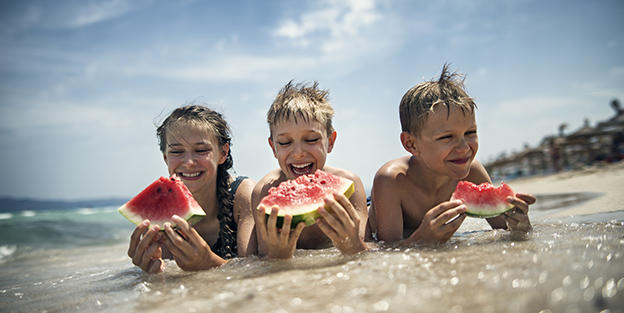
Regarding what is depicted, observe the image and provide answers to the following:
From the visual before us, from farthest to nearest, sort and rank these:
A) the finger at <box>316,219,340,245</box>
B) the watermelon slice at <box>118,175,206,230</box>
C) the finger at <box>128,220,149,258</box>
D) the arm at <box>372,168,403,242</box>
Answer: the arm at <box>372,168,403,242</box> → the watermelon slice at <box>118,175,206,230</box> → the finger at <box>128,220,149,258</box> → the finger at <box>316,219,340,245</box>

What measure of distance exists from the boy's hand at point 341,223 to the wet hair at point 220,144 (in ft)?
5.25

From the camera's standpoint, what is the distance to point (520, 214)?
298 centimetres

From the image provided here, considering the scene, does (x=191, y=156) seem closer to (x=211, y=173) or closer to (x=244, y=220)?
(x=211, y=173)

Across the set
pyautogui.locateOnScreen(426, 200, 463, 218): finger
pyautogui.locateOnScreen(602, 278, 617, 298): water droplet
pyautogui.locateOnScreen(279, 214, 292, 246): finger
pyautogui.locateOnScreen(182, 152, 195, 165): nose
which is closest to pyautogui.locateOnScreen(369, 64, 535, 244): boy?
pyautogui.locateOnScreen(426, 200, 463, 218): finger

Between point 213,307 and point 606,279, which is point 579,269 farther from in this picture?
point 213,307

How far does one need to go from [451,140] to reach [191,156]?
2727 mm

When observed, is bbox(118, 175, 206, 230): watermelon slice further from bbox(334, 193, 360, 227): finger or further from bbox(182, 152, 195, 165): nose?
bbox(334, 193, 360, 227): finger

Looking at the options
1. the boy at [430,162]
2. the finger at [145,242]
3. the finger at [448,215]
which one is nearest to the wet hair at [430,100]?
the boy at [430,162]

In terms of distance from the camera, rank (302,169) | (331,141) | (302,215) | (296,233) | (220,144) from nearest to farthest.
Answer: (302,215), (296,233), (302,169), (331,141), (220,144)

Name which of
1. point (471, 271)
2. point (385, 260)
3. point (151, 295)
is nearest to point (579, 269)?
point (471, 271)

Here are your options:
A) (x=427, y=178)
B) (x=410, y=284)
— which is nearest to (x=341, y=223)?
(x=410, y=284)

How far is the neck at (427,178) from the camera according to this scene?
3.91 meters

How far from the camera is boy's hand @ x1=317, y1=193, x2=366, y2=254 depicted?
259cm

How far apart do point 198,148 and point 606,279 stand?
363 centimetres
